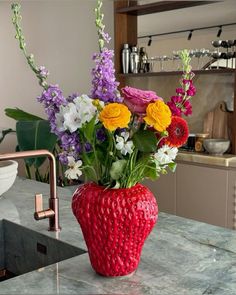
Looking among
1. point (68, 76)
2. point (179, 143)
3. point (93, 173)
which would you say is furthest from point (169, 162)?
point (68, 76)

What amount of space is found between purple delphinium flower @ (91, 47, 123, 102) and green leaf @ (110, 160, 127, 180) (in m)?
0.14

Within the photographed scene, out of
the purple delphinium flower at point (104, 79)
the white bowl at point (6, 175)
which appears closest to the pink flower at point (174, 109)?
the purple delphinium flower at point (104, 79)

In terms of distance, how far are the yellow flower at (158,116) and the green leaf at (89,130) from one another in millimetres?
118

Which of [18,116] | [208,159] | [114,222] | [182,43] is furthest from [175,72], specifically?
[114,222]

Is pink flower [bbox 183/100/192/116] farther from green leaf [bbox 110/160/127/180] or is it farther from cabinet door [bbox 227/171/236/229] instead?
cabinet door [bbox 227/171/236/229]

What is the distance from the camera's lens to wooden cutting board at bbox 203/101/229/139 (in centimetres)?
337

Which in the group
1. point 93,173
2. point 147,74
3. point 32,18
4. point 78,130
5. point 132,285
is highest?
point 32,18

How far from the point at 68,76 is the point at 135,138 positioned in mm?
3648

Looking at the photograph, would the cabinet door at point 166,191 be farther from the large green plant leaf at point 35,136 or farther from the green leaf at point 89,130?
the green leaf at point 89,130

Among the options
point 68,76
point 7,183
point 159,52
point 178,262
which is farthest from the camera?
point 68,76

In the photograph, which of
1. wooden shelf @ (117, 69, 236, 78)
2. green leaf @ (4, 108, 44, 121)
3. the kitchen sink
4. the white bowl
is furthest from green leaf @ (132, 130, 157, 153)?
green leaf @ (4, 108, 44, 121)

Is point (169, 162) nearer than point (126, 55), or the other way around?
point (169, 162)

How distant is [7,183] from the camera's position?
5.60 feet

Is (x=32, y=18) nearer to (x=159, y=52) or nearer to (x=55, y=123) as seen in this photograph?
(x=159, y=52)
